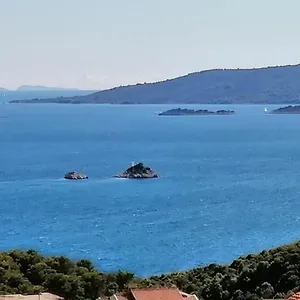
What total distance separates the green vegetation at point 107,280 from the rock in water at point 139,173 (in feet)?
89.8

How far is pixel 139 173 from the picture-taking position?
39.7 meters

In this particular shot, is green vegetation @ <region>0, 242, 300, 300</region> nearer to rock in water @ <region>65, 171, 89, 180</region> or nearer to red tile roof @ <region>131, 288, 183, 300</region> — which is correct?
red tile roof @ <region>131, 288, 183, 300</region>

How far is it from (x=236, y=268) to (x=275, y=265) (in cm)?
224

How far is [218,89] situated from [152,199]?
11243cm

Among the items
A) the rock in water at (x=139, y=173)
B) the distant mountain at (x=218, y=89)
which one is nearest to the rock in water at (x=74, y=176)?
the rock in water at (x=139, y=173)

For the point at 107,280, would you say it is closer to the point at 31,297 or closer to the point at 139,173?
the point at 31,297

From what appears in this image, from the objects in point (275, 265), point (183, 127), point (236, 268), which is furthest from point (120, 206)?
point (183, 127)

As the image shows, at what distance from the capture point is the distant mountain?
450ft

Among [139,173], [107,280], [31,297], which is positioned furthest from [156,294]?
[139,173]

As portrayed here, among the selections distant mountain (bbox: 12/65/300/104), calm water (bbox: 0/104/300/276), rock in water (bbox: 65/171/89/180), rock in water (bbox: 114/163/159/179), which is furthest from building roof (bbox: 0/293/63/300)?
distant mountain (bbox: 12/65/300/104)

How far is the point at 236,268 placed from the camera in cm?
1302

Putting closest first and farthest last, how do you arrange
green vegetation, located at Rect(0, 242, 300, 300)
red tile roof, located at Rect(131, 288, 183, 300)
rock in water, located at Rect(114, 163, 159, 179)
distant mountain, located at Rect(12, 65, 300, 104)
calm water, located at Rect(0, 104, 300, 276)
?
red tile roof, located at Rect(131, 288, 183, 300) < green vegetation, located at Rect(0, 242, 300, 300) < calm water, located at Rect(0, 104, 300, 276) < rock in water, located at Rect(114, 163, 159, 179) < distant mountain, located at Rect(12, 65, 300, 104)

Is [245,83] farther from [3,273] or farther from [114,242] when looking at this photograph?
[3,273]

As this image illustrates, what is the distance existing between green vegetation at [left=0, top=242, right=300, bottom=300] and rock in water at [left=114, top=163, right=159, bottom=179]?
27.4m
